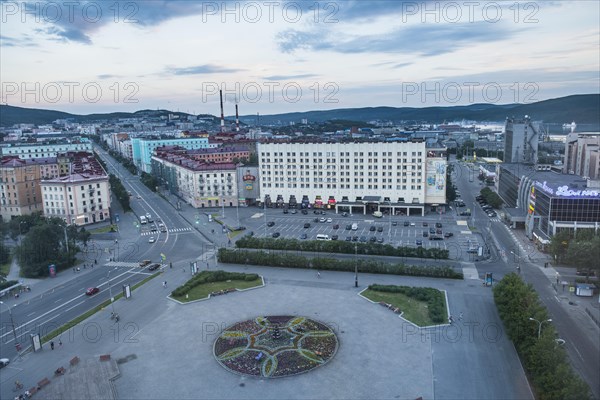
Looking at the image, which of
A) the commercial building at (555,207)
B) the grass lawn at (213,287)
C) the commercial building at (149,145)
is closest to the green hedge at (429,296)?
the grass lawn at (213,287)

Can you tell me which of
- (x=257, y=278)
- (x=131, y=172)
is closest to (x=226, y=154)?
(x=131, y=172)

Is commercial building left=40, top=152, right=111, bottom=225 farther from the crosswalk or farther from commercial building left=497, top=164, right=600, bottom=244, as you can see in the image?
commercial building left=497, top=164, right=600, bottom=244

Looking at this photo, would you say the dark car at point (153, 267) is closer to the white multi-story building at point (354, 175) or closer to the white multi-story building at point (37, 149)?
the white multi-story building at point (354, 175)

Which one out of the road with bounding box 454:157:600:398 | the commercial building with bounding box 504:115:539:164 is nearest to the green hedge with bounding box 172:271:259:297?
the road with bounding box 454:157:600:398

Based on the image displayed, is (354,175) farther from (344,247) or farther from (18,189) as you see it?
(18,189)

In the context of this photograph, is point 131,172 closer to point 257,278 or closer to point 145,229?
point 145,229

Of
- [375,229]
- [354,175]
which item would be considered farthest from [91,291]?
[354,175]
